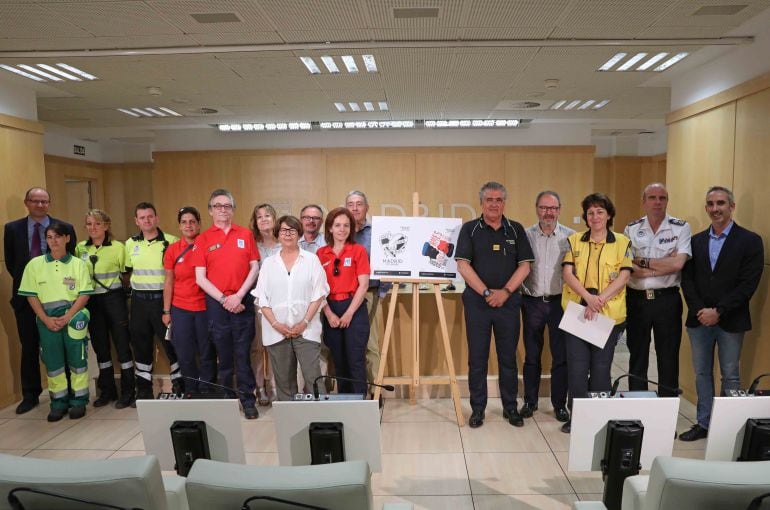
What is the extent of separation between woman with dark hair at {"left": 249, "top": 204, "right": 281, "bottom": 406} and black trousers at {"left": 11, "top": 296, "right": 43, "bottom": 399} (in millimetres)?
1953

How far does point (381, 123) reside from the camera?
8078mm

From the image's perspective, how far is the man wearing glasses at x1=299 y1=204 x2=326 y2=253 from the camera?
423 cm

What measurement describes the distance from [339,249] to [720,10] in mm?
3047

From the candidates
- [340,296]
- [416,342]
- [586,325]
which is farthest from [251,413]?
[586,325]

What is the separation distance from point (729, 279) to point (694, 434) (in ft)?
3.72

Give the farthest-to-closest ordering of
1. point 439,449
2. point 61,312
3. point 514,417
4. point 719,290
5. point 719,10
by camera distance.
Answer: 1. point 61,312
2. point 514,417
3. point 439,449
4. point 719,290
5. point 719,10

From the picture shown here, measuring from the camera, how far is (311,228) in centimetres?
425

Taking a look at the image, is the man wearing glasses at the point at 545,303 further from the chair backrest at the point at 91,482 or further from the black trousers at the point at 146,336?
the chair backrest at the point at 91,482

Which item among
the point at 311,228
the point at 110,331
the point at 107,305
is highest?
the point at 311,228

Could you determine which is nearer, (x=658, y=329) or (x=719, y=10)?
(x=719, y=10)

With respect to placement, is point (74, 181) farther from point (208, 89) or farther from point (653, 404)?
point (653, 404)

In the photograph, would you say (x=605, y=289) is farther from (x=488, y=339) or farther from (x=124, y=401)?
(x=124, y=401)

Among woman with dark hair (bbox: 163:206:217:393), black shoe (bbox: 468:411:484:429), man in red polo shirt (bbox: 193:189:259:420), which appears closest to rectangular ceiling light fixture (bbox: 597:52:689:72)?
black shoe (bbox: 468:411:484:429)

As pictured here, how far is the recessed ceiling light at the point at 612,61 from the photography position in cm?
458
